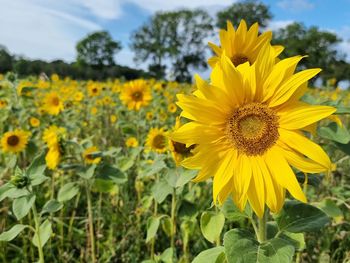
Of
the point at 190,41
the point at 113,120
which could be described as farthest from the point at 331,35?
the point at 113,120

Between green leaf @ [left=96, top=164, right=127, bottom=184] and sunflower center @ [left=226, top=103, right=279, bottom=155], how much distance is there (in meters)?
0.94

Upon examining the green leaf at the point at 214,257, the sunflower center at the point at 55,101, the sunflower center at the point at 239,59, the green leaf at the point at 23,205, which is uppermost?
the sunflower center at the point at 239,59

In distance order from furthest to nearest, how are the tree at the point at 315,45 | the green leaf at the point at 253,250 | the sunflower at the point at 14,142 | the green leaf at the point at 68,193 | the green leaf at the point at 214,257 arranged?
the tree at the point at 315,45
the sunflower at the point at 14,142
the green leaf at the point at 68,193
the green leaf at the point at 214,257
the green leaf at the point at 253,250

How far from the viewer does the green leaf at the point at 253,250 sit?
1109 millimetres

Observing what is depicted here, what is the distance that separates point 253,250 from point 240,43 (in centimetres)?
66

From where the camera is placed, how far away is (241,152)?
1229 millimetres

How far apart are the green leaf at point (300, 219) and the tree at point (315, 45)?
35583mm

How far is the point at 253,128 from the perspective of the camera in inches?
48.2

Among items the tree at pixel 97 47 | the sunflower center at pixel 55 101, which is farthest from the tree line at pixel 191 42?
the sunflower center at pixel 55 101

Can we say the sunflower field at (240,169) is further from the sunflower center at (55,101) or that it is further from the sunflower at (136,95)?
the sunflower center at (55,101)

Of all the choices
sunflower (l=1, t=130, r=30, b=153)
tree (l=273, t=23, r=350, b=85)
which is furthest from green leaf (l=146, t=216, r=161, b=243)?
tree (l=273, t=23, r=350, b=85)

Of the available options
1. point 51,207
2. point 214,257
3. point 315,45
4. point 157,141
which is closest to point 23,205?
point 51,207

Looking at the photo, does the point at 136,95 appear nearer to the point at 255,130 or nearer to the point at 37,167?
the point at 37,167

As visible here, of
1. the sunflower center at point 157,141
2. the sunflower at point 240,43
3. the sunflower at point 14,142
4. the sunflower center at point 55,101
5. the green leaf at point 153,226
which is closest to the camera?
the sunflower at point 240,43
